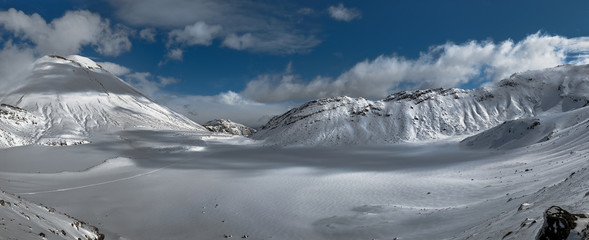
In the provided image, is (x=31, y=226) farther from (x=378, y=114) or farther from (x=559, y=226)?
(x=378, y=114)

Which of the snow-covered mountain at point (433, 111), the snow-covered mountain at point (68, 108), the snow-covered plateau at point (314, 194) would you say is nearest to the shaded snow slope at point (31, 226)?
the snow-covered plateau at point (314, 194)

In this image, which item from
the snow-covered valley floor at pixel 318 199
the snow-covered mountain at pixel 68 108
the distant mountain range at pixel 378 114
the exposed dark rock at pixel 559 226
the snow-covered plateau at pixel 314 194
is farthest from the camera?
the distant mountain range at pixel 378 114

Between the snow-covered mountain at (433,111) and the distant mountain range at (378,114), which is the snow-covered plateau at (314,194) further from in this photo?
the snow-covered mountain at (433,111)

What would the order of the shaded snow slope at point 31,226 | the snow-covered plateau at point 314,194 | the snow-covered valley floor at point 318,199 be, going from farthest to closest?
the snow-covered valley floor at point 318,199 < the snow-covered plateau at point 314,194 < the shaded snow slope at point 31,226

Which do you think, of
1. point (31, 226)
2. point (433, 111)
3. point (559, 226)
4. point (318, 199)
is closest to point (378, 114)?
point (433, 111)

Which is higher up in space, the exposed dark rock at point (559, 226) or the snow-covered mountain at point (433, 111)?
the snow-covered mountain at point (433, 111)

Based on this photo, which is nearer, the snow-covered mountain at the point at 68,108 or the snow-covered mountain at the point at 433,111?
the snow-covered mountain at the point at 68,108
